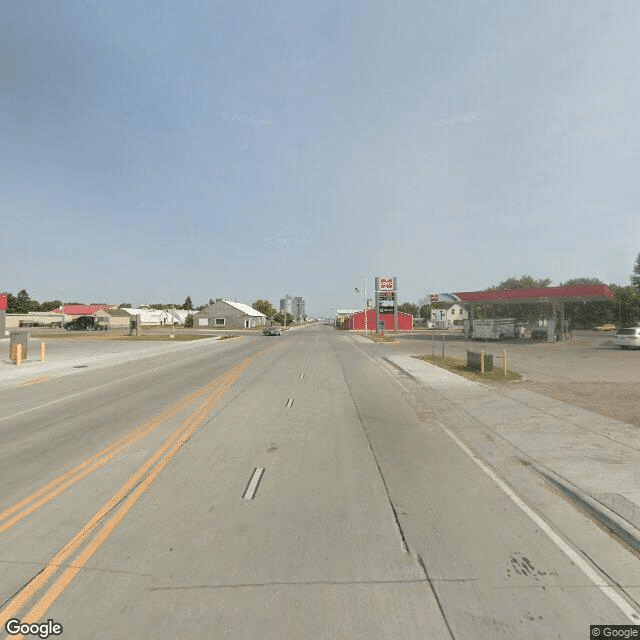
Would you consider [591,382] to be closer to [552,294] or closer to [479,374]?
[479,374]

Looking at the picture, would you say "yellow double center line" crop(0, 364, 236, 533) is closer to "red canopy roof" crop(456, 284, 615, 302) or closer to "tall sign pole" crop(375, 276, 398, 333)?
"red canopy roof" crop(456, 284, 615, 302)

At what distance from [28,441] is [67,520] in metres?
4.54

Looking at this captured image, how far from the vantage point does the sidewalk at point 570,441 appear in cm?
577

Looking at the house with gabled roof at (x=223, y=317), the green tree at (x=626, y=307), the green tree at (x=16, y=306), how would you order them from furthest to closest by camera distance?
the green tree at (x=16, y=306) → the house with gabled roof at (x=223, y=317) → the green tree at (x=626, y=307)

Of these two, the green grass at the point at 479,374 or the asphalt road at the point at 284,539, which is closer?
the asphalt road at the point at 284,539

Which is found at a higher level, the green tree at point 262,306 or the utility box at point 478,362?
the green tree at point 262,306

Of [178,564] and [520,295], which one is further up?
[520,295]

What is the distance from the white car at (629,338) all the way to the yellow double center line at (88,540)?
119 feet

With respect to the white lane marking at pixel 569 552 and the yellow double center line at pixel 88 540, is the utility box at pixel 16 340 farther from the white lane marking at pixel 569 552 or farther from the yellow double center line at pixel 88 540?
the white lane marking at pixel 569 552

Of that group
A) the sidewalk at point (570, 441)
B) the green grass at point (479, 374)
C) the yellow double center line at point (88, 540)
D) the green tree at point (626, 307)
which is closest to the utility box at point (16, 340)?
the yellow double center line at point (88, 540)

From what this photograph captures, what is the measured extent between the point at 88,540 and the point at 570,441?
8.46 meters

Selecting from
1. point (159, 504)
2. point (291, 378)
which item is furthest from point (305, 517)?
point (291, 378)

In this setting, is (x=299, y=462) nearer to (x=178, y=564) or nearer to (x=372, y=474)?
(x=372, y=474)

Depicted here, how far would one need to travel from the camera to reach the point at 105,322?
92500 mm
